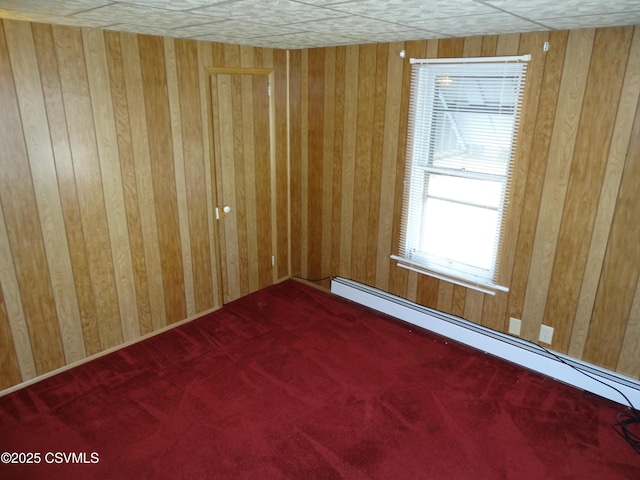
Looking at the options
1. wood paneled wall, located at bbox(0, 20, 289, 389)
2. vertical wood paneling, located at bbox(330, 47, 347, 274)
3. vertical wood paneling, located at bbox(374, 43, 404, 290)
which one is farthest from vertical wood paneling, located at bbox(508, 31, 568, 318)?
wood paneled wall, located at bbox(0, 20, 289, 389)

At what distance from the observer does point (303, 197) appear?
14.6ft

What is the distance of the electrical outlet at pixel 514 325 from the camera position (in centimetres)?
330

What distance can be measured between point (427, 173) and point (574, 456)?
2.11m

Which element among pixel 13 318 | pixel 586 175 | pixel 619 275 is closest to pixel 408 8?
pixel 586 175

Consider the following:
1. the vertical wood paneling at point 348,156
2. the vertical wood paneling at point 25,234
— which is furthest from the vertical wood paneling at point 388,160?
the vertical wood paneling at point 25,234

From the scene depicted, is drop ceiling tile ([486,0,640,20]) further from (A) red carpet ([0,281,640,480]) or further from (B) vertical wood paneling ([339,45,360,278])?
(A) red carpet ([0,281,640,480])

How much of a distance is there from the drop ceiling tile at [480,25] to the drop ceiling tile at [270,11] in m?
0.61

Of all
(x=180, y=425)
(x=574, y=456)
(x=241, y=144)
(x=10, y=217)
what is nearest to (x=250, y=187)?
(x=241, y=144)

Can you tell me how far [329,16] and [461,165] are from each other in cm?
155

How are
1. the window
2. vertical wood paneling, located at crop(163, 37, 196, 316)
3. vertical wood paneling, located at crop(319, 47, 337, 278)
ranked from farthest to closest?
vertical wood paneling, located at crop(319, 47, 337, 278)
vertical wood paneling, located at crop(163, 37, 196, 316)
the window

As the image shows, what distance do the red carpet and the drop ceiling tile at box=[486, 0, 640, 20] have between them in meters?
2.28

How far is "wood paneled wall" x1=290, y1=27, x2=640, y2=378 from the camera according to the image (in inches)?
106

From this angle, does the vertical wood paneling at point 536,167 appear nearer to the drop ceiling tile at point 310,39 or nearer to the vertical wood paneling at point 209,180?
the vertical wood paneling at point 209,180

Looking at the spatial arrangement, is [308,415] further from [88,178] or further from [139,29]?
[139,29]
